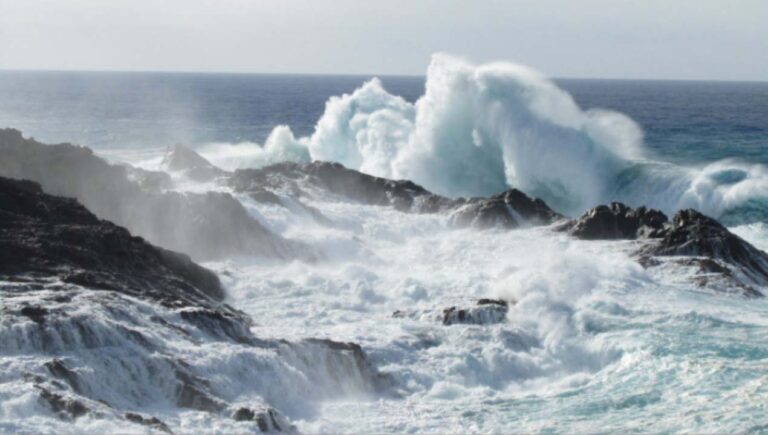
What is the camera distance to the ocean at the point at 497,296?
68.8 ft

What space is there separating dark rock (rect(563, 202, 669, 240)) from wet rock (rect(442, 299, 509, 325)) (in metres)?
9.98

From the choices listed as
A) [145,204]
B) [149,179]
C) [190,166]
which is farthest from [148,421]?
[190,166]

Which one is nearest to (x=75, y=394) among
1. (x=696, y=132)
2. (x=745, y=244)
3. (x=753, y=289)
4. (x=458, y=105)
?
(x=753, y=289)

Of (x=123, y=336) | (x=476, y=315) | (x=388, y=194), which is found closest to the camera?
(x=123, y=336)

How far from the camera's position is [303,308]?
28.0 m

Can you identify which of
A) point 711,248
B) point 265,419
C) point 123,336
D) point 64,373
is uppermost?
point 711,248

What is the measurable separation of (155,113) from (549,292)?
93.1 metres

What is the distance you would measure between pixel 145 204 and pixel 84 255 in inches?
342

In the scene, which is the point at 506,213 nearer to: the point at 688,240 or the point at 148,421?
the point at 688,240

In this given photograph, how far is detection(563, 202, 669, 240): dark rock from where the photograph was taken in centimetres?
3553

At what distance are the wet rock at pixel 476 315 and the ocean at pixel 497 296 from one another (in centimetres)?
44

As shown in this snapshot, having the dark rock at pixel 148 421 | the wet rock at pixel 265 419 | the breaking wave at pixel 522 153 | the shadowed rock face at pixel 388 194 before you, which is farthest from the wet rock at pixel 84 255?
the breaking wave at pixel 522 153

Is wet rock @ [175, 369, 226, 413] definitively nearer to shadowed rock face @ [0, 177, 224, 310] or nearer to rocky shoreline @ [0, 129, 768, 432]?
rocky shoreline @ [0, 129, 768, 432]

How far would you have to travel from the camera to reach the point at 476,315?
87.5ft
